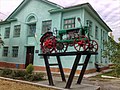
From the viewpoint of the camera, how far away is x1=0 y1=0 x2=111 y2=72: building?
15.2 meters

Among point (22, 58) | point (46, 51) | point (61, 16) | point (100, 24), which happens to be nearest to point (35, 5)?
point (61, 16)

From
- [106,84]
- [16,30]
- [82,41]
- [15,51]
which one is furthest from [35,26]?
[82,41]

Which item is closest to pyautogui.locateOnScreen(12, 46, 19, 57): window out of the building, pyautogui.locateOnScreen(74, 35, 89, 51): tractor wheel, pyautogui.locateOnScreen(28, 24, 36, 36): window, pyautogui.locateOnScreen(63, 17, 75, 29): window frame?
the building

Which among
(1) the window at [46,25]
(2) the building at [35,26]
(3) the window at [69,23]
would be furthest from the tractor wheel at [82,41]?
(1) the window at [46,25]

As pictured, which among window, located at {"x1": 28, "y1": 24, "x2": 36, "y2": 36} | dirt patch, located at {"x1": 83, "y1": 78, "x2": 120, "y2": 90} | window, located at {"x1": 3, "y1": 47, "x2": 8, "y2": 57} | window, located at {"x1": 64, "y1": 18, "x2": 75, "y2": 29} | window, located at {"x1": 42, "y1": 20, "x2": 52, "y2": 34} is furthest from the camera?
window, located at {"x1": 3, "y1": 47, "x2": 8, "y2": 57}

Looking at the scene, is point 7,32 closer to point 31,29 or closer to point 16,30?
point 16,30

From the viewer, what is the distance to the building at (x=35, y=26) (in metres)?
15.2

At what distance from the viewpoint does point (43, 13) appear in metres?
17.2

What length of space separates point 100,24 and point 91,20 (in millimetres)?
3771

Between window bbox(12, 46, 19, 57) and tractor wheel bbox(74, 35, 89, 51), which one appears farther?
window bbox(12, 46, 19, 57)

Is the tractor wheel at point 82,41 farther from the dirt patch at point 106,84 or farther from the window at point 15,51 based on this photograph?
the window at point 15,51

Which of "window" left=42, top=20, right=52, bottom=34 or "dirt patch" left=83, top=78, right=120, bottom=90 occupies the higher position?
"window" left=42, top=20, right=52, bottom=34

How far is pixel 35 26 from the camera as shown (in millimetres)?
18234

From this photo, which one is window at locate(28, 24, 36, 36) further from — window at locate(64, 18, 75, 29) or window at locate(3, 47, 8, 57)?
window at locate(3, 47, 8, 57)
